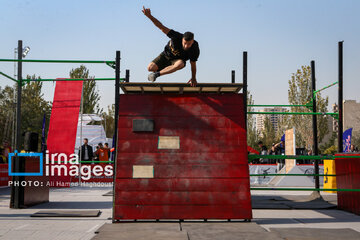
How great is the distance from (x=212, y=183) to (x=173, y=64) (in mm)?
2395

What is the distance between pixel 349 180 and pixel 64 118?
12182 millimetres

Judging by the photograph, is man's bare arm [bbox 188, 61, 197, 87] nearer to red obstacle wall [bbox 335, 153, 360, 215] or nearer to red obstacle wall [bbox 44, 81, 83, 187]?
red obstacle wall [bbox 335, 153, 360, 215]

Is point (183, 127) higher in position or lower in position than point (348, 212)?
higher

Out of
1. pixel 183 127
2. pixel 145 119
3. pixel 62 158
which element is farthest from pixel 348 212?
pixel 62 158

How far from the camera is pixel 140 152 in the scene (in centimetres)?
815

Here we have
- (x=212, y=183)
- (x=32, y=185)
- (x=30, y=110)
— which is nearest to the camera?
(x=212, y=183)

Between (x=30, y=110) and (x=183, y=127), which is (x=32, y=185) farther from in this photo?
(x=30, y=110)

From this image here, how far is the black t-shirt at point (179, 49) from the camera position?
804cm

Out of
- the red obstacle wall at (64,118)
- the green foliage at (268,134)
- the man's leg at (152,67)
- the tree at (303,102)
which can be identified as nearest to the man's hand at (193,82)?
the man's leg at (152,67)

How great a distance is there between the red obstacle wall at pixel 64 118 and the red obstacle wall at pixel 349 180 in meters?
11.3

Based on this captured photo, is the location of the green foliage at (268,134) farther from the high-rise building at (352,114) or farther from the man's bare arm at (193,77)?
the man's bare arm at (193,77)

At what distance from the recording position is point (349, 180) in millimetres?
9852

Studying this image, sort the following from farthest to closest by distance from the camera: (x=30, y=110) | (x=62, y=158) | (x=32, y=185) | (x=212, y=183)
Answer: (x=30, y=110) < (x=62, y=158) < (x=32, y=185) < (x=212, y=183)

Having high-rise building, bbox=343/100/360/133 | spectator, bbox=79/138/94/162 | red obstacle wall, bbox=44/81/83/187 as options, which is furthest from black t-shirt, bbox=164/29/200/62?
high-rise building, bbox=343/100/360/133
